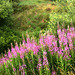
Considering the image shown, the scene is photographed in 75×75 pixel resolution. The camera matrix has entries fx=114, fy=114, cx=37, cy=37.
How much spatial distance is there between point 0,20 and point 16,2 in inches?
399

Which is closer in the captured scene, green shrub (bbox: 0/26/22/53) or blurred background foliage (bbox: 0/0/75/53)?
green shrub (bbox: 0/26/22/53)

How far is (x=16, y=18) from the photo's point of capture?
2086cm

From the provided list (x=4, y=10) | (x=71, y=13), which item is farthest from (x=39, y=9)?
Result: (x=71, y=13)

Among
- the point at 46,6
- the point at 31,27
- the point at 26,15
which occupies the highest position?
the point at 46,6

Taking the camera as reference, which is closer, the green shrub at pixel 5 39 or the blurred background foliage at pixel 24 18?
the green shrub at pixel 5 39

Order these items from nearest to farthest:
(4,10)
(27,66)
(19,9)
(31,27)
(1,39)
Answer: (27,66), (1,39), (4,10), (31,27), (19,9)

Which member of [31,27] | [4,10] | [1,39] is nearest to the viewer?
[1,39]

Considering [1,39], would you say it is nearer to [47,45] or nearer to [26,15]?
[47,45]

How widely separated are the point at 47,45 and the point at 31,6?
20005 millimetres

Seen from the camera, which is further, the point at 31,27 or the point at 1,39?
the point at 31,27

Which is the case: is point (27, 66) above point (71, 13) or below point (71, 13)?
below

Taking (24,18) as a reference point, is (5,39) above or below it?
below

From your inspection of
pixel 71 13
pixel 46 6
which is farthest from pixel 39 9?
pixel 71 13

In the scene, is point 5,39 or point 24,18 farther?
point 24,18
